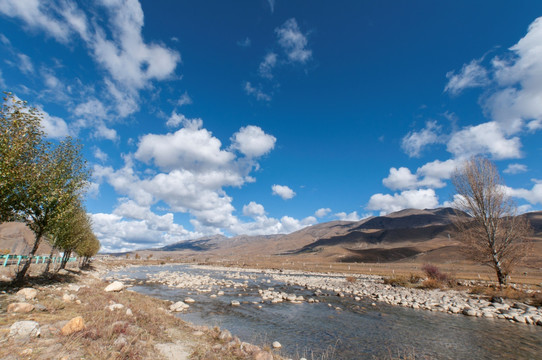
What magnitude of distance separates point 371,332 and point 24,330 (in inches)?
740

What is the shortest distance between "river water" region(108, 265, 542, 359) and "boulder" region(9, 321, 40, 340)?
10.00 metres

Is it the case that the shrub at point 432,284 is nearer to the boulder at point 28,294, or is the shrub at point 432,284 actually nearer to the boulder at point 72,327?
the boulder at point 72,327

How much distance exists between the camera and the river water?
13.5 meters

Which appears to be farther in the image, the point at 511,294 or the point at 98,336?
the point at 511,294

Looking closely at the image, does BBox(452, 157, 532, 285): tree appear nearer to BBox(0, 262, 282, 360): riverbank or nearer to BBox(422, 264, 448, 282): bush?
BBox(422, 264, 448, 282): bush

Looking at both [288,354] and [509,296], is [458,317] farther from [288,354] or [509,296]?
[288,354]

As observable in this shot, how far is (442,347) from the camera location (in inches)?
566

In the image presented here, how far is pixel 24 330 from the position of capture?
785cm

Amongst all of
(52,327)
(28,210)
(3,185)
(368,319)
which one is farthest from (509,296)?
Answer: (28,210)

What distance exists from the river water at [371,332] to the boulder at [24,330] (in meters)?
10.00

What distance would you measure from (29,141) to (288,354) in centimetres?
2015

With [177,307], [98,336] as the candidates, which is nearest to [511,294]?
[177,307]

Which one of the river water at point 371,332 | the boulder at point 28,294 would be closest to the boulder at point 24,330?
the boulder at point 28,294

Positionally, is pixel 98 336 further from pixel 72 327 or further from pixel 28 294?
pixel 28 294
